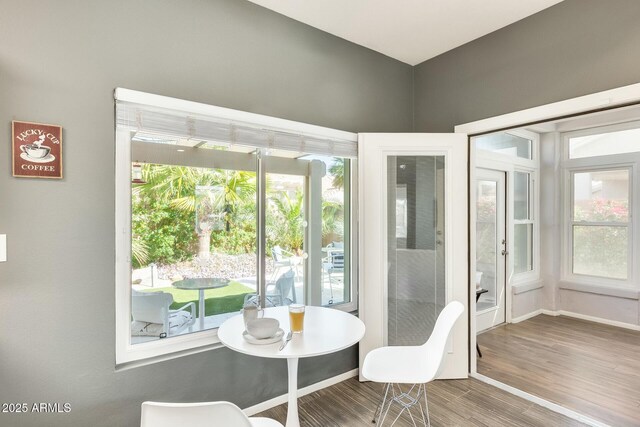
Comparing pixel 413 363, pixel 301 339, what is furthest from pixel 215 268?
pixel 413 363

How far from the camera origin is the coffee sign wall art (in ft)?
5.50

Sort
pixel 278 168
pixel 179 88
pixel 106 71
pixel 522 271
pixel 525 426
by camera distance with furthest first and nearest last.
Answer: pixel 522 271 < pixel 278 168 < pixel 525 426 < pixel 179 88 < pixel 106 71

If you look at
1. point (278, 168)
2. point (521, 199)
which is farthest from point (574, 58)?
point (521, 199)

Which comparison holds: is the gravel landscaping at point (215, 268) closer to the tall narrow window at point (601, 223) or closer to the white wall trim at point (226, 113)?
the white wall trim at point (226, 113)

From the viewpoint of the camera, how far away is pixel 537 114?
2535mm

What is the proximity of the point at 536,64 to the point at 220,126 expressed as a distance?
2394 millimetres

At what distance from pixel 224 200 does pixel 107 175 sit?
726 mm

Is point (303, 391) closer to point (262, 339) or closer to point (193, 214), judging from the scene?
point (262, 339)

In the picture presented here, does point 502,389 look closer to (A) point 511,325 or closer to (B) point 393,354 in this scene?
(B) point 393,354

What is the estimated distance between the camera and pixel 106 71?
6.23ft

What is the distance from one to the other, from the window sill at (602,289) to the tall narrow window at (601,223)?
6.3 inches

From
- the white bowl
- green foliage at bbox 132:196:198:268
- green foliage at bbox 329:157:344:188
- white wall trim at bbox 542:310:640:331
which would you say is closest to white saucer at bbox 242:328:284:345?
the white bowl

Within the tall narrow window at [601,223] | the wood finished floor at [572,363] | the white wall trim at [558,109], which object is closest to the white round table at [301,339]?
the wood finished floor at [572,363]

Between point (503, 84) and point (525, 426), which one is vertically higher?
point (503, 84)
